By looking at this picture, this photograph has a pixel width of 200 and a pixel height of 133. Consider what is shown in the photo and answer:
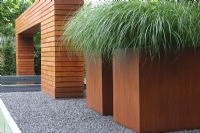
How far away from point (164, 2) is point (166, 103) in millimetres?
1198

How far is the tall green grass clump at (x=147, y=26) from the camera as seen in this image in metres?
4.42

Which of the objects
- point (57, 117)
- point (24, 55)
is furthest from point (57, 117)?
point (24, 55)

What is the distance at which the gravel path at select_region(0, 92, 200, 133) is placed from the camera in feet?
16.1

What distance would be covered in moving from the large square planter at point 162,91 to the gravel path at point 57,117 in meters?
0.24

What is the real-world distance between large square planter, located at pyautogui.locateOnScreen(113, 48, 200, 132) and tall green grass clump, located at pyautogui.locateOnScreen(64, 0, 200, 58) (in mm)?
148

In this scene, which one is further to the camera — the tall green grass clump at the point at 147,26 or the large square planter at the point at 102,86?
the large square planter at the point at 102,86

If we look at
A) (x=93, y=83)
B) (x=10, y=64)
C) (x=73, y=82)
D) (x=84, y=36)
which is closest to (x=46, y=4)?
(x=73, y=82)

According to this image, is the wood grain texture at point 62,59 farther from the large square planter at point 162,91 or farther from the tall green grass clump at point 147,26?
the large square planter at point 162,91

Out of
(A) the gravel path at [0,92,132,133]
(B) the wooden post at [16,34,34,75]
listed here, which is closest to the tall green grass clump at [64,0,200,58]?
(A) the gravel path at [0,92,132,133]

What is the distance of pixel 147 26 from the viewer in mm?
4418

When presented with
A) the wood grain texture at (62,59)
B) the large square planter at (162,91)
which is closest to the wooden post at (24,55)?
the wood grain texture at (62,59)

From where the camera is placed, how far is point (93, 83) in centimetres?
643

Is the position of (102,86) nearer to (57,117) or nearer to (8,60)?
(57,117)

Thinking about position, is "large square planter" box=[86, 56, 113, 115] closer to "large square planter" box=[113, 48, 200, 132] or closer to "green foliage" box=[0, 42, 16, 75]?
"large square planter" box=[113, 48, 200, 132]
